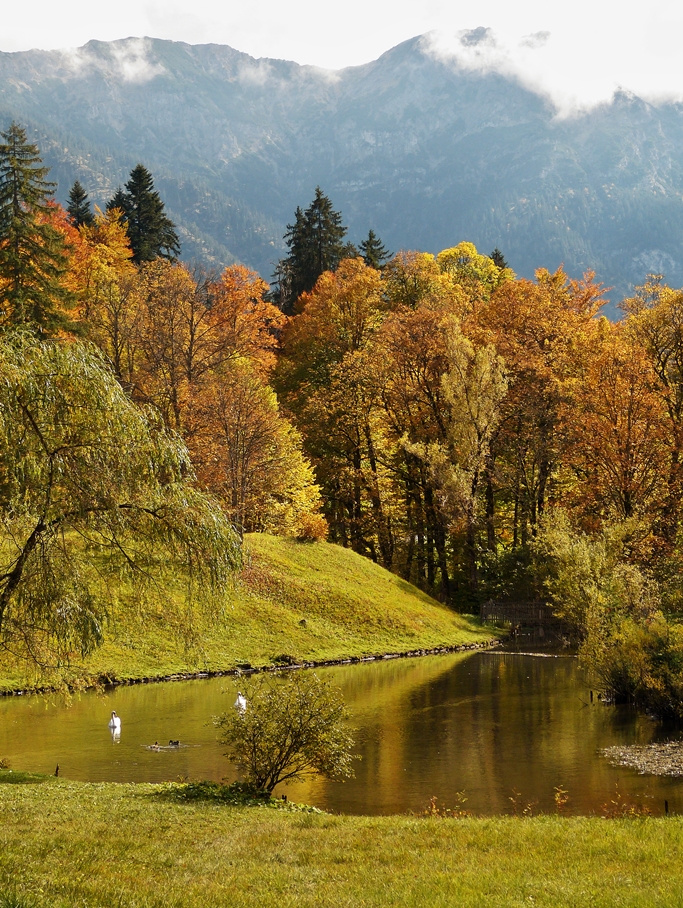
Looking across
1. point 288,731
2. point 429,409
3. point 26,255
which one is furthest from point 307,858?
point 429,409

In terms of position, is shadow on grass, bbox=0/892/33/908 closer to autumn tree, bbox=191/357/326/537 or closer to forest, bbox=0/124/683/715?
forest, bbox=0/124/683/715

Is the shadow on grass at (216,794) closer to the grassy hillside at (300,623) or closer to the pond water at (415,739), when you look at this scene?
the pond water at (415,739)

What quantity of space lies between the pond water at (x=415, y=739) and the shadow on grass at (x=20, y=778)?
1.77 metres

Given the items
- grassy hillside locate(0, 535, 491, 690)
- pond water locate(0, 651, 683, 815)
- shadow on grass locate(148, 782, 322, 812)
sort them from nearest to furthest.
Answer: shadow on grass locate(148, 782, 322, 812), pond water locate(0, 651, 683, 815), grassy hillside locate(0, 535, 491, 690)

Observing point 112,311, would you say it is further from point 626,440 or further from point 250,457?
point 626,440

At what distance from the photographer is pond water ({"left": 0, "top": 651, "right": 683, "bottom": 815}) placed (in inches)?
827

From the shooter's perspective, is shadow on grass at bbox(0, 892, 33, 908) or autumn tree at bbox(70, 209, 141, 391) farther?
autumn tree at bbox(70, 209, 141, 391)

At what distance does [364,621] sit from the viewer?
50562mm

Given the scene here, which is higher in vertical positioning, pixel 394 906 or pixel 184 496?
pixel 184 496

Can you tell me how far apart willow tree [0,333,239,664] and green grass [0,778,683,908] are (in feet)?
12.3

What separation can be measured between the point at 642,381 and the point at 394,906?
46.2 metres

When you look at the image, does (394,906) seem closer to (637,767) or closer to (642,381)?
(637,767)

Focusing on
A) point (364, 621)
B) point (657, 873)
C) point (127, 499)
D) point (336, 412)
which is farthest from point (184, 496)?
point (336, 412)

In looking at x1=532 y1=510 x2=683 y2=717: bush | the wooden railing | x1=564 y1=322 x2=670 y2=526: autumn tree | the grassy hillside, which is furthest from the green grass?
the wooden railing
